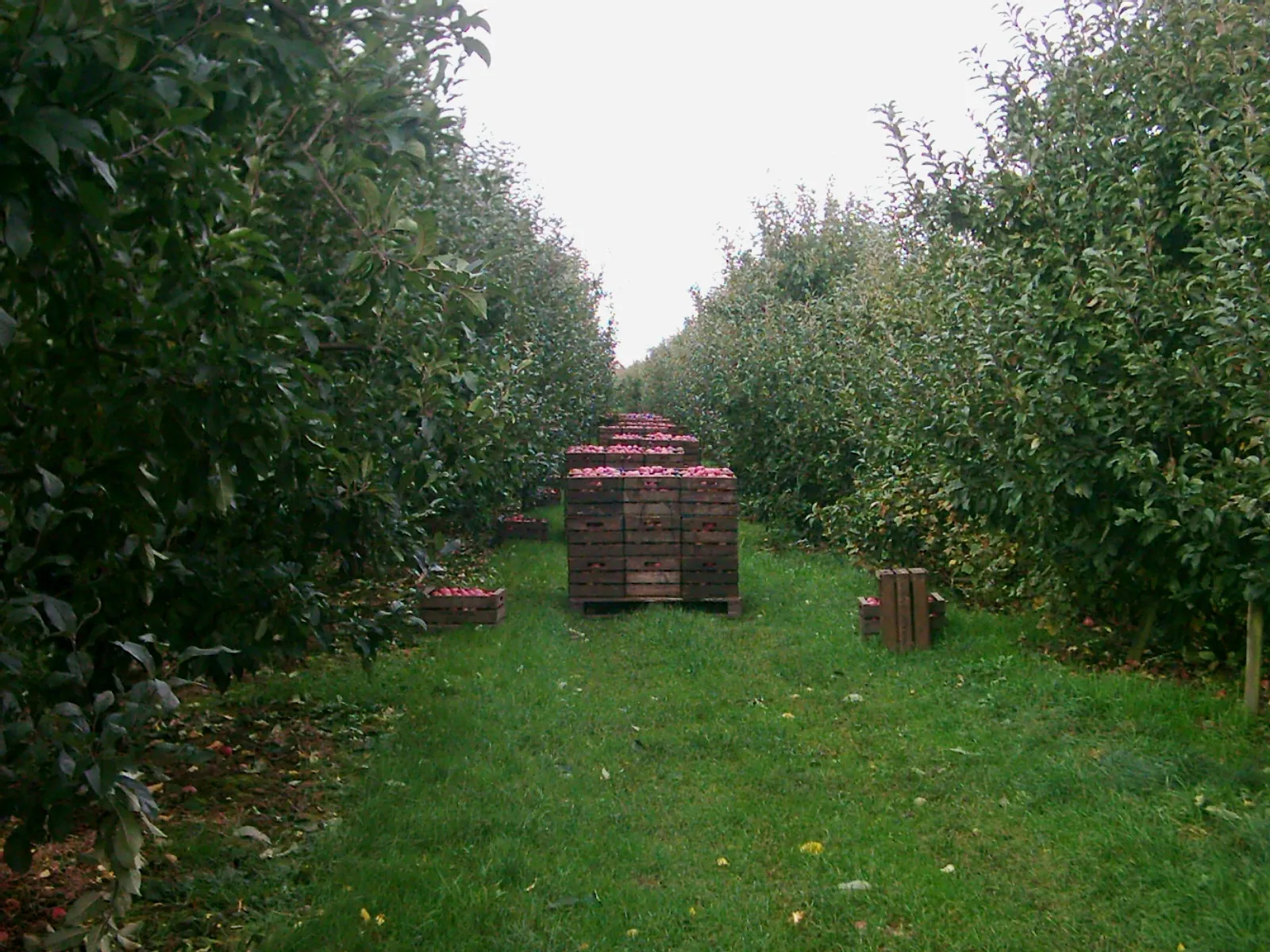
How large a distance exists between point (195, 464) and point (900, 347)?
9472mm

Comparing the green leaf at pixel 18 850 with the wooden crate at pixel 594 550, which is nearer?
the green leaf at pixel 18 850

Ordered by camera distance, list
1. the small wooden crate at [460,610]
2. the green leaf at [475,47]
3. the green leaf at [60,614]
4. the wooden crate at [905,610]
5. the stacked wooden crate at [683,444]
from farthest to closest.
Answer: the stacked wooden crate at [683,444] → the small wooden crate at [460,610] → the wooden crate at [905,610] → the green leaf at [475,47] → the green leaf at [60,614]

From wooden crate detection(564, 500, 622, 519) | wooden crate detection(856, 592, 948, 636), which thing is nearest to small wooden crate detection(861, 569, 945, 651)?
wooden crate detection(856, 592, 948, 636)

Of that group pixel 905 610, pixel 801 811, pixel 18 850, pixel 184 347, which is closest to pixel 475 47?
pixel 184 347

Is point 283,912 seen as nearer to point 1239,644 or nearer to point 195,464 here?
point 195,464

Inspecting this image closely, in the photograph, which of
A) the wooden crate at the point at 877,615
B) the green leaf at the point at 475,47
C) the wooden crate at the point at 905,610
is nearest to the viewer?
the green leaf at the point at 475,47

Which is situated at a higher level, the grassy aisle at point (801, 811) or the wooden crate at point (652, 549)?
the wooden crate at point (652, 549)

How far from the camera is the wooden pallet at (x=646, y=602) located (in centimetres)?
1141

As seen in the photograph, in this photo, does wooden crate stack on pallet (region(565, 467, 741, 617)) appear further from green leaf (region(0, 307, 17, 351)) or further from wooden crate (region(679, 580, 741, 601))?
green leaf (region(0, 307, 17, 351))

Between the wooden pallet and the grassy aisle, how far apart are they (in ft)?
7.16

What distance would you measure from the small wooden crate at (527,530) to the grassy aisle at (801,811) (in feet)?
28.6

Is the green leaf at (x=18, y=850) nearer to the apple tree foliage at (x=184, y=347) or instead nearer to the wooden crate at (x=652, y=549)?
the apple tree foliage at (x=184, y=347)

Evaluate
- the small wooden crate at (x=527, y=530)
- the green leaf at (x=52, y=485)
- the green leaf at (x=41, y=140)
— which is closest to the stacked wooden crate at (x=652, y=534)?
the small wooden crate at (x=527, y=530)

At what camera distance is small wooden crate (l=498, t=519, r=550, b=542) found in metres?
18.0
